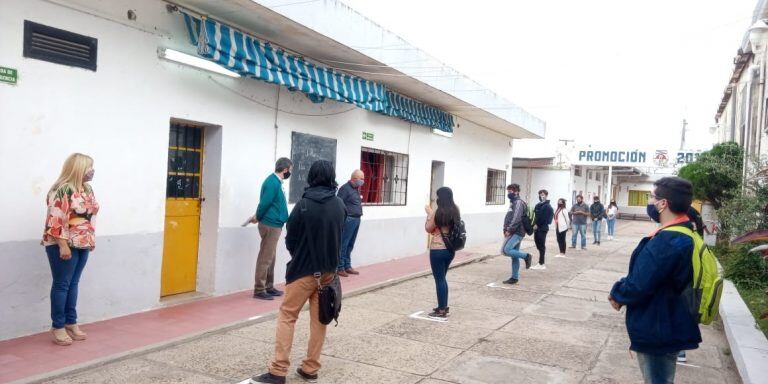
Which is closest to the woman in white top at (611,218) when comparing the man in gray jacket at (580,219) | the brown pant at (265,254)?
the man in gray jacket at (580,219)

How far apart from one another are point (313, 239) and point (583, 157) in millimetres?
22110

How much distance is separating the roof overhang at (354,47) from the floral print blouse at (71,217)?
2587mm

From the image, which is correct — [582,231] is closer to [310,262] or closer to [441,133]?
[441,133]

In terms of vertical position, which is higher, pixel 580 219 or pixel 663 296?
pixel 663 296

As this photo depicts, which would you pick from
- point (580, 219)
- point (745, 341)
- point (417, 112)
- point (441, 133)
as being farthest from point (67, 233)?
point (580, 219)

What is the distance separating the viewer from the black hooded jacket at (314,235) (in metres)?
4.34

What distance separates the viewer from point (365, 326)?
637 centimetres

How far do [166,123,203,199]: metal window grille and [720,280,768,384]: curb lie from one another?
242 inches

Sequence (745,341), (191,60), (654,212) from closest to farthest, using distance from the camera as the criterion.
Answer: (654,212) → (745,341) → (191,60)

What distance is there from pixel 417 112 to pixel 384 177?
5.10 feet

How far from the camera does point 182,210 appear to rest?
7.08 m

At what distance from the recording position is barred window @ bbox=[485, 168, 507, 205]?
17484 mm

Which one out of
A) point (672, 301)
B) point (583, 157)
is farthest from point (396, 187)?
point (583, 157)

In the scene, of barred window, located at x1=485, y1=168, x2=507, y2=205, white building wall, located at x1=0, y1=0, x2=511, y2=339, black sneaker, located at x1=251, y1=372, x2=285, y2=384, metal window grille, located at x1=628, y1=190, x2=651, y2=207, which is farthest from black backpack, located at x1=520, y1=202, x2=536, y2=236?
metal window grille, located at x1=628, y1=190, x2=651, y2=207
